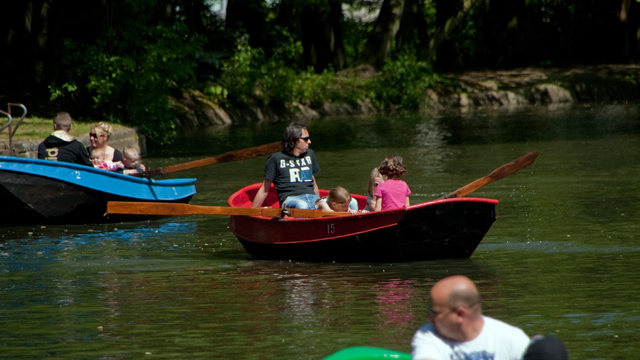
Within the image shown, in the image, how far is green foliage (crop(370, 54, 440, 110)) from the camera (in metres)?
35.6

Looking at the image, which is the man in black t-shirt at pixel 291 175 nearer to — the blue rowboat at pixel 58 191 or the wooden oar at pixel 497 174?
the wooden oar at pixel 497 174

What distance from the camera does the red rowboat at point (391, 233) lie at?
8750mm

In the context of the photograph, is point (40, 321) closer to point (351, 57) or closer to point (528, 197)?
point (528, 197)

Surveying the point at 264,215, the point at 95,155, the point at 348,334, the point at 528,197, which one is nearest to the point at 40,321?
the point at 348,334

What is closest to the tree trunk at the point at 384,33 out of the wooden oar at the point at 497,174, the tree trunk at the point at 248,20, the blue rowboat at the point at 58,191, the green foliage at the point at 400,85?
the green foliage at the point at 400,85

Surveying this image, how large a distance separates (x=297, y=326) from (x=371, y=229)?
238 centimetres

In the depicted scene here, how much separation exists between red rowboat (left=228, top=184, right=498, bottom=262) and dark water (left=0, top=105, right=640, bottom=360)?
0.56 feet

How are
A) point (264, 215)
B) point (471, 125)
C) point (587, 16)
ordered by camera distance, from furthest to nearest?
point (587, 16), point (471, 125), point (264, 215)

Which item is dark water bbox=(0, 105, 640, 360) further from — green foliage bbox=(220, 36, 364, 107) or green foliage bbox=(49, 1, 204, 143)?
green foliage bbox=(220, 36, 364, 107)

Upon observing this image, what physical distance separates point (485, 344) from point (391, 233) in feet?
16.1

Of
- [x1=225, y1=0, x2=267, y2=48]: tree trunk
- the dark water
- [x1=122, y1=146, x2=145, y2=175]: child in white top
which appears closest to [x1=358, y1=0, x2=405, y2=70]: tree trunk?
[x1=225, y1=0, x2=267, y2=48]: tree trunk

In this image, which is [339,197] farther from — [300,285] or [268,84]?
[268,84]

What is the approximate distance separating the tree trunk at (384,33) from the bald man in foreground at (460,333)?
110 ft

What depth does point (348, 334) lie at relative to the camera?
6.41 metres
